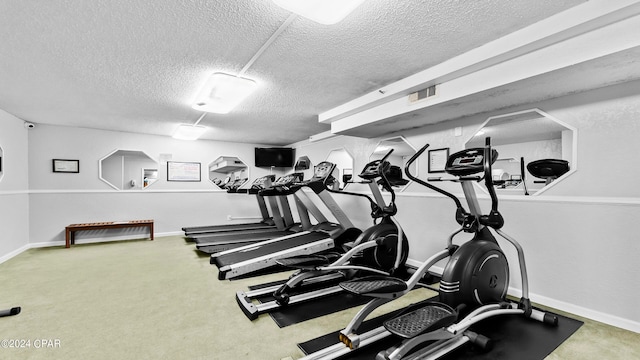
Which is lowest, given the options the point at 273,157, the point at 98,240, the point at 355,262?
the point at 98,240

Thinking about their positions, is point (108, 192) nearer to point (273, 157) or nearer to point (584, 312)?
point (273, 157)

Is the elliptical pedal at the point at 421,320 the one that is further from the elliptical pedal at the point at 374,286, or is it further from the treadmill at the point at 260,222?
the treadmill at the point at 260,222

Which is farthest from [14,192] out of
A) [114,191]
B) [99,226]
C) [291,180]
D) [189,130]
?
[291,180]

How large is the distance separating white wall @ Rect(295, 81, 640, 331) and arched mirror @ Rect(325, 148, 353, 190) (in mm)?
2830

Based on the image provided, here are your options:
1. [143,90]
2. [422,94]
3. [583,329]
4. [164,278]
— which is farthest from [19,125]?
[583,329]

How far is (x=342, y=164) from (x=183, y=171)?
383 cm

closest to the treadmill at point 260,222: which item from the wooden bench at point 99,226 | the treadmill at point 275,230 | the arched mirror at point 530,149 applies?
the treadmill at point 275,230

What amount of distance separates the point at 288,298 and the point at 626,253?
2832 mm

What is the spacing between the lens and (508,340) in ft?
6.64

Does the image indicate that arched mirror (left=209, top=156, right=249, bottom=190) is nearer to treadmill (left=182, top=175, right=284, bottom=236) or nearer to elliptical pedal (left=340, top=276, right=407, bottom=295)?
treadmill (left=182, top=175, right=284, bottom=236)

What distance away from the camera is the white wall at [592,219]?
224 cm

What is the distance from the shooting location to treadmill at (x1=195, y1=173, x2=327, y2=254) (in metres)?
4.40

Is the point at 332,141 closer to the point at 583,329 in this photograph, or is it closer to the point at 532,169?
the point at 532,169

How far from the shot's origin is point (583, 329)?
222 cm
